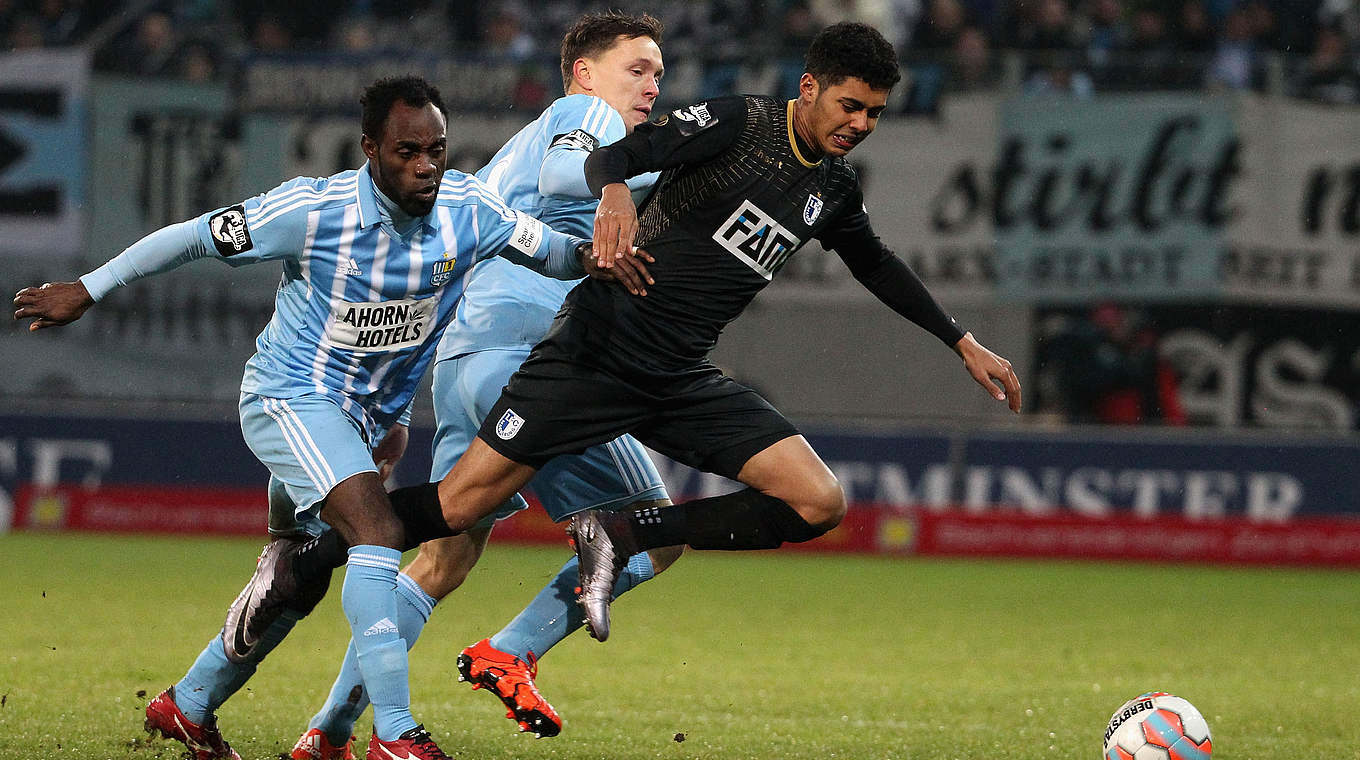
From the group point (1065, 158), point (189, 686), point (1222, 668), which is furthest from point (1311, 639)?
point (189, 686)

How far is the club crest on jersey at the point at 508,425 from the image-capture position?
4.70 meters

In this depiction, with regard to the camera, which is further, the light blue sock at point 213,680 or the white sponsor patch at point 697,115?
the light blue sock at point 213,680

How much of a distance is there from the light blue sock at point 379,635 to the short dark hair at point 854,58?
1843mm

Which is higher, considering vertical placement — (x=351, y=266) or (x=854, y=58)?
(x=854, y=58)

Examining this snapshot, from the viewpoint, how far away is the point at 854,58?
4.64m

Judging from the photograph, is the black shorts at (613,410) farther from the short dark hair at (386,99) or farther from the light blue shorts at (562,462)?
the short dark hair at (386,99)

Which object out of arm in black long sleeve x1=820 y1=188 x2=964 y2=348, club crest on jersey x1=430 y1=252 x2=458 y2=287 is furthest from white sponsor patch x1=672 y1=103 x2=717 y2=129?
club crest on jersey x1=430 y1=252 x2=458 y2=287

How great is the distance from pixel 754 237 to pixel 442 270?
93 centimetres

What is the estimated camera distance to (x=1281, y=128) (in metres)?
11.0

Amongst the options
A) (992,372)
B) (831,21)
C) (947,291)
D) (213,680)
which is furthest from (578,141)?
(831,21)

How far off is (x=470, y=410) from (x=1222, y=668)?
13.4 feet

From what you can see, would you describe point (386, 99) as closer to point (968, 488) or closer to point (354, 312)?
point (354, 312)

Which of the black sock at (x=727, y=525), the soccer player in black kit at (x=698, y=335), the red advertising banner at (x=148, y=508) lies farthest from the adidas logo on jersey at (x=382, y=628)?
the red advertising banner at (x=148, y=508)

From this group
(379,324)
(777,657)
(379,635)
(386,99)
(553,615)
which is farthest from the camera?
(777,657)
